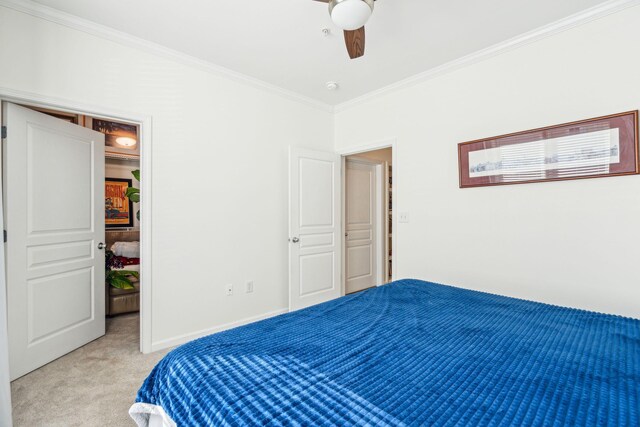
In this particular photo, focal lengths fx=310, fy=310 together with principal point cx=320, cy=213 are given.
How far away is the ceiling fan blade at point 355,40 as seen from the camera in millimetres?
1968

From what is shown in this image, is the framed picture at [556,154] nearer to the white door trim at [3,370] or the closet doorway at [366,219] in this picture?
the closet doorway at [366,219]

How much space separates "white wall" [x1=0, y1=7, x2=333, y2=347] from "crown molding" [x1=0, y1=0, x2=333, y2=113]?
0.11ft

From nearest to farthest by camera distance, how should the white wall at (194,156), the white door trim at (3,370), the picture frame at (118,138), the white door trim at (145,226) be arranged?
the white door trim at (3,370) < the white wall at (194,156) < the white door trim at (145,226) < the picture frame at (118,138)

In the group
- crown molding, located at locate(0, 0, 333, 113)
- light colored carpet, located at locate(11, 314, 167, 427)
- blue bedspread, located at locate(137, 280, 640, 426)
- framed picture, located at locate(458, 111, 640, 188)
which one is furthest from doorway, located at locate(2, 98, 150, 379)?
framed picture, located at locate(458, 111, 640, 188)

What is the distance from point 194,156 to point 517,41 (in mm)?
2916

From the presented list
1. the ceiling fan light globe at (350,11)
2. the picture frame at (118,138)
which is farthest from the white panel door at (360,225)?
the picture frame at (118,138)

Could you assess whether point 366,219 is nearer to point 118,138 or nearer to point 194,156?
point 194,156

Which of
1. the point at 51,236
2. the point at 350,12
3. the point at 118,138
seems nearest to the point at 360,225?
the point at 350,12

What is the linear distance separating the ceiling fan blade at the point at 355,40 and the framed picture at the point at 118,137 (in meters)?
3.76

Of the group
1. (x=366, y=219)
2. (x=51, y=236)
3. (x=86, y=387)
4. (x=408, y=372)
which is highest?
(x=366, y=219)

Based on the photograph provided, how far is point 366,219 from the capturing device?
4805mm

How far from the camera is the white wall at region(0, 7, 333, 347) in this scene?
222cm

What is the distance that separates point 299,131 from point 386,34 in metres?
1.55

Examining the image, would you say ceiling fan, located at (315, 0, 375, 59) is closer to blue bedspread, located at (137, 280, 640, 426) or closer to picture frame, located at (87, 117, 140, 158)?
blue bedspread, located at (137, 280, 640, 426)
